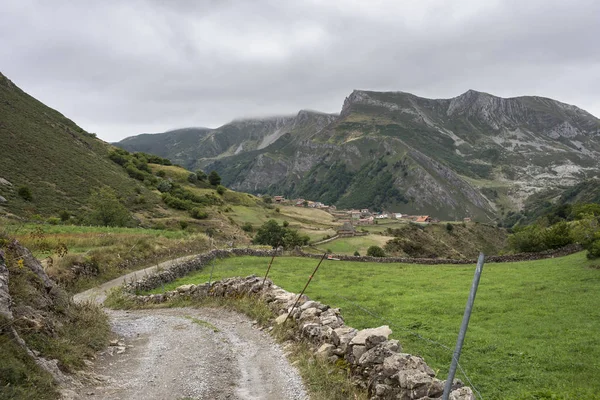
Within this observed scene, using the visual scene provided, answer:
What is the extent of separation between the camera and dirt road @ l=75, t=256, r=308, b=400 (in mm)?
9797

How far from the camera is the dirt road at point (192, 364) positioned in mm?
9797

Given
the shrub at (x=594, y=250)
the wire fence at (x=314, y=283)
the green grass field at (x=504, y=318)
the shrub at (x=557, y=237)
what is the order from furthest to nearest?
the shrub at (x=557, y=237) < the shrub at (x=594, y=250) < the wire fence at (x=314, y=283) < the green grass field at (x=504, y=318)

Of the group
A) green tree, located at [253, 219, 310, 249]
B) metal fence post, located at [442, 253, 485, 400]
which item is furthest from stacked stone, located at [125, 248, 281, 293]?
green tree, located at [253, 219, 310, 249]

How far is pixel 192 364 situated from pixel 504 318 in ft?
40.7

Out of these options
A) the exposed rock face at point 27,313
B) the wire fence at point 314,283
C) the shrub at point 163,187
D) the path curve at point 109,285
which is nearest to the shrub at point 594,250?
the wire fence at point 314,283

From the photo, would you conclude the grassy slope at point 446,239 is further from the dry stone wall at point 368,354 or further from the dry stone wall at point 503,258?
the dry stone wall at point 368,354

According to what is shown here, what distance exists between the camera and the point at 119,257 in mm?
33375

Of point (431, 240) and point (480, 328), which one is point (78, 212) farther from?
point (431, 240)

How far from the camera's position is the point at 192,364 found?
38.9 feet

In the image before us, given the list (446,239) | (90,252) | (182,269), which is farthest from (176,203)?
(446,239)

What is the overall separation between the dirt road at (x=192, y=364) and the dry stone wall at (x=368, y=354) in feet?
4.24

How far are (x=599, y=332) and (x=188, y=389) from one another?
13.6 m

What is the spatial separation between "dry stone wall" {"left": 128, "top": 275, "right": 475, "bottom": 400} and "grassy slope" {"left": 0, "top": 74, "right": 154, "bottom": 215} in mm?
60646

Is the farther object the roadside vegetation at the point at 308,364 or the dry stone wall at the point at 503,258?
the dry stone wall at the point at 503,258
